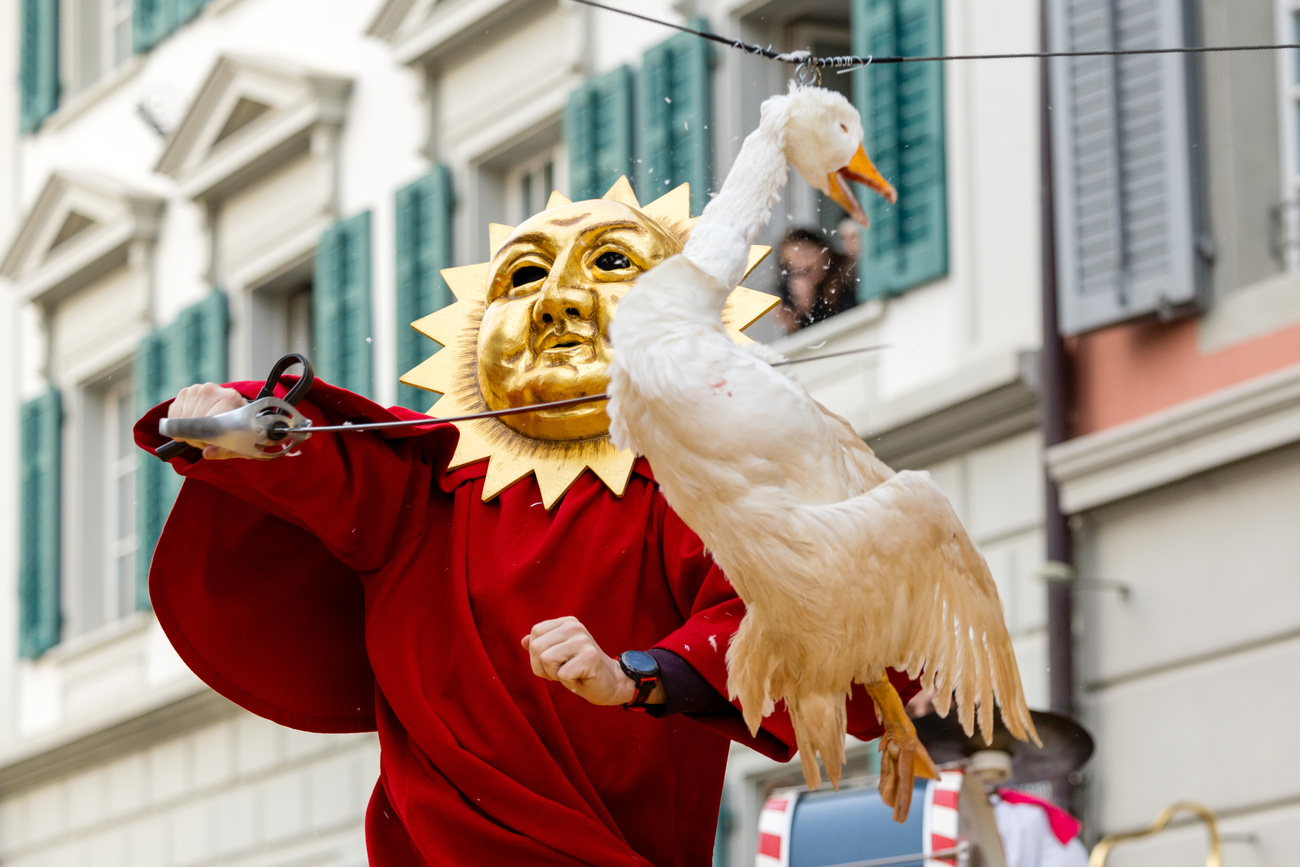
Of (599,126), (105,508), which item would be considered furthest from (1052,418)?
(105,508)

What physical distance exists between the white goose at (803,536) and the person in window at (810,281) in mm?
2644

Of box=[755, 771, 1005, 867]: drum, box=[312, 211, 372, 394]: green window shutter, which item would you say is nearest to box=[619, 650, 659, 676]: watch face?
box=[755, 771, 1005, 867]: drum

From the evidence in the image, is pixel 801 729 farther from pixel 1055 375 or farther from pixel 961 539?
pixel 1055 375

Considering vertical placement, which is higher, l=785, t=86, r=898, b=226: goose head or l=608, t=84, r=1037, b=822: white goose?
l=785, t=86, r=898, b=226: goose head

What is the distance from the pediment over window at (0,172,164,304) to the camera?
12656 millimetres

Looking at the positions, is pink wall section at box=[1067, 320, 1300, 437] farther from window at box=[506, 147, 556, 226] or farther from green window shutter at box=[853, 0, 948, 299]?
window at box=[506, 147, 556, 226]

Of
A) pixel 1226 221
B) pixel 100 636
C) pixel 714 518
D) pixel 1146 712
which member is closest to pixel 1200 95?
pixel 1226 221

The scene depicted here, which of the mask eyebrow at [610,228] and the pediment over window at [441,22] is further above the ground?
the pediment over window at [441,22]

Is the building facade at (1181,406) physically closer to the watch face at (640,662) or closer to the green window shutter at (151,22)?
the watch face at (640,662)

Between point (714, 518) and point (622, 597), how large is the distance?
608 millimetres

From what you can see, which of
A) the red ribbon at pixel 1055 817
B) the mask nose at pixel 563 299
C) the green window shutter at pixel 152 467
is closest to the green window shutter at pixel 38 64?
the green window shutter at pixel 152 467

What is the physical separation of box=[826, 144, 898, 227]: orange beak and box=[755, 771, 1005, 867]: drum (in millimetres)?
2145

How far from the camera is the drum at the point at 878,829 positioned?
191 inches

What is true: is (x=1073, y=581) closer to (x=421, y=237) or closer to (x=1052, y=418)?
(x=1052, y=418)
